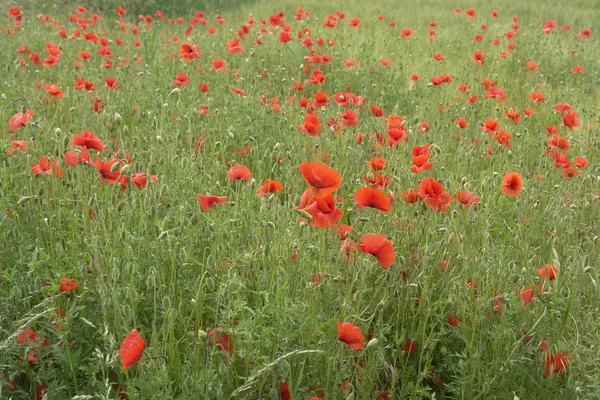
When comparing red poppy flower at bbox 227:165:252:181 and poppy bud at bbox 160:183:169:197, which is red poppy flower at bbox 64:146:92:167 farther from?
red poppy flower at bbox 227:165:252:181

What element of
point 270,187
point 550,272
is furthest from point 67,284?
point 550,272

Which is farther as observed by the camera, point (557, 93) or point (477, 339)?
point (557, 93)

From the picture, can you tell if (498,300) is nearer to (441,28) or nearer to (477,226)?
(477,226)

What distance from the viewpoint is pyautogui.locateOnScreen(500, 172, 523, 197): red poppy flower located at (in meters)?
2.47

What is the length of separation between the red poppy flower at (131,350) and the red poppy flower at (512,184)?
1.67 meters

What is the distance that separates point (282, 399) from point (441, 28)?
7465 millimetres

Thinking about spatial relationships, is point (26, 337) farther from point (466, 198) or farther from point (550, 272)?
point (550, 272)

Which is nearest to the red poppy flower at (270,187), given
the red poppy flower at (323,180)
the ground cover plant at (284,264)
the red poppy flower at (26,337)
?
the ground cover plant at (284,264)

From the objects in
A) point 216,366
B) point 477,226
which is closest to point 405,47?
point 477,226

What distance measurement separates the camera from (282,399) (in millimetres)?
1710

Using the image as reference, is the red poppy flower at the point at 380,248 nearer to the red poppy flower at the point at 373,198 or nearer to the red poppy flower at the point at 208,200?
the red poppy flower at the point at 373,198

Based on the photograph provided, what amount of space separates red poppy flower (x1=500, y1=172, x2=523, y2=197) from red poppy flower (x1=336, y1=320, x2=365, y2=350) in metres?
1.18

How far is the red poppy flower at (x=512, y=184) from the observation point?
8.10 ft

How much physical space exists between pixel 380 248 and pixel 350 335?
0.31 m
